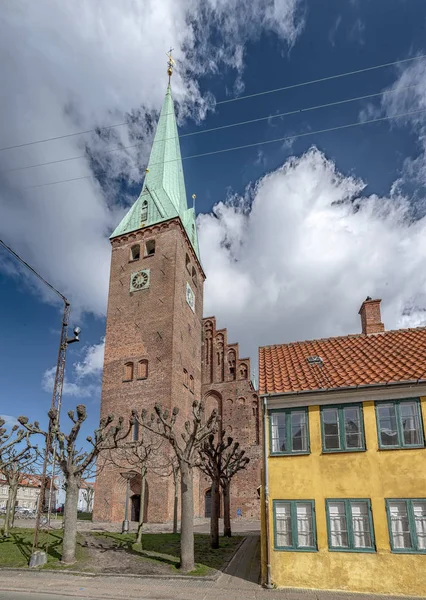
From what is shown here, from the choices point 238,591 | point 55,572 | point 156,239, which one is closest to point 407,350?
point 238,591

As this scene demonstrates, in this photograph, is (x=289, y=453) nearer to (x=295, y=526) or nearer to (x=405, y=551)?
(x=295, y=526)

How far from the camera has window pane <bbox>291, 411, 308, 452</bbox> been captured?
44.8 ft

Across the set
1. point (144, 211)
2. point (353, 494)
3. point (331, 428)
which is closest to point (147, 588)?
point (353, 494)

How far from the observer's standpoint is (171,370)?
3444 centimetres

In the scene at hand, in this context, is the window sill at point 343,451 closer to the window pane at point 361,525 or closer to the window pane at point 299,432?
the window pane at point 299,432

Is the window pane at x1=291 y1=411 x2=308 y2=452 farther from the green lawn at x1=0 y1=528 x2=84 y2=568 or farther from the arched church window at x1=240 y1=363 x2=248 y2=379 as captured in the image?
the arched church window at x1=240 y1=363 x2=248 y2=379

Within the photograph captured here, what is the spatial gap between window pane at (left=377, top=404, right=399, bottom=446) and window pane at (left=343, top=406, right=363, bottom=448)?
620 millimetres

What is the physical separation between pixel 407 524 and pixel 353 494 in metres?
1.57

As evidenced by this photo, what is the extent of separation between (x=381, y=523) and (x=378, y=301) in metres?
10.8

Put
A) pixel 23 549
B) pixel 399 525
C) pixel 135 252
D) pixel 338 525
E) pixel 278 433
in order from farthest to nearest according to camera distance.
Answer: pixel 135 252
pixel 23 549
pixel 278 433
pixel 338 525
pixel 399 525

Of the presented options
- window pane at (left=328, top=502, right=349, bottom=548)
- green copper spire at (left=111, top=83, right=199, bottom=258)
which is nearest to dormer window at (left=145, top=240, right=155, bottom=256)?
green copper spire at (left=111, top=83, right=199, bottom=258)

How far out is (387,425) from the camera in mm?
13156

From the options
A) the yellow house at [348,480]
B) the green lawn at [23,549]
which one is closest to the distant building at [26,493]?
the green lawn at [23,549]

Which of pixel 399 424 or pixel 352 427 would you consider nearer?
pixel 399 424
